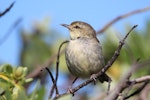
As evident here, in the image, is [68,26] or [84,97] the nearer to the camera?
[84,97]

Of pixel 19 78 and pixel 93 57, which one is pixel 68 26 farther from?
pixel 19 78

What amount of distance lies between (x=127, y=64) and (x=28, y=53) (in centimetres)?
108

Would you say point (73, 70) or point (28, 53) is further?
point (28, 53)

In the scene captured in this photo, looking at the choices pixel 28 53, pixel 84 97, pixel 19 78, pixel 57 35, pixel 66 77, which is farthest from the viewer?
pixel 57 35

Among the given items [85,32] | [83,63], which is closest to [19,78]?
[83,63]

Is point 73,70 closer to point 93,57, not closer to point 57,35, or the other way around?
point 93,57

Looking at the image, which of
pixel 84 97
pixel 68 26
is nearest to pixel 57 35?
pixel 68 26

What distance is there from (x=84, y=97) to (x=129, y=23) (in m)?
1.86

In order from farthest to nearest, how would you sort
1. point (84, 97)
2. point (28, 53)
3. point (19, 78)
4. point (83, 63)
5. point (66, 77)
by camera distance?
point (66, 77) → point (28, 53) → point (83, 63) → point (84, 97) → point (19, 78)

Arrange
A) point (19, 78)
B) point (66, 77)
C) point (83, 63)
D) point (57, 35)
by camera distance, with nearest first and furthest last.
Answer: point (19, 78)
point (83, 63)
point (66, 77)
point (57, 35)

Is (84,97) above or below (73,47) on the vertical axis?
below

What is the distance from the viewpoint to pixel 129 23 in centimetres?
588

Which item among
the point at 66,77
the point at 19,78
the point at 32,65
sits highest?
the point at 19,78

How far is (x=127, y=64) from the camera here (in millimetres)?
5164
